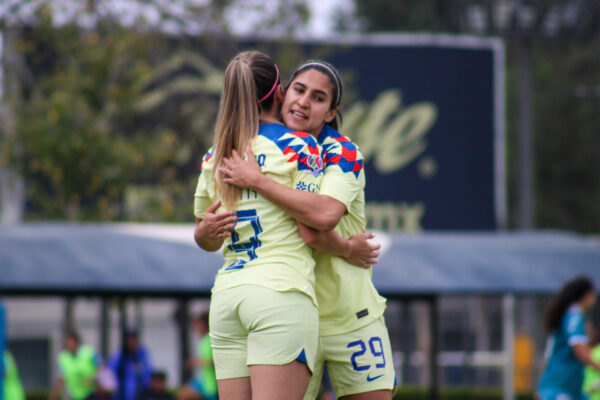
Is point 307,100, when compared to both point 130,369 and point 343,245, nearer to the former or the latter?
point 343,245

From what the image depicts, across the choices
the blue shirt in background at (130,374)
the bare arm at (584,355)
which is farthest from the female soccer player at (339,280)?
the blue shirt in background at (130,374)

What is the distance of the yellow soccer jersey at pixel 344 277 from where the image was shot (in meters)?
3.26

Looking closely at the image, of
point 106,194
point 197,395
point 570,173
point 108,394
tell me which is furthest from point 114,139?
point 570,173

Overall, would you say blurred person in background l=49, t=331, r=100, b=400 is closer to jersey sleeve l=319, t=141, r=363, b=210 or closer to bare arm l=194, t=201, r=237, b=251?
bare arm l=194, t=201, r=237, b=251

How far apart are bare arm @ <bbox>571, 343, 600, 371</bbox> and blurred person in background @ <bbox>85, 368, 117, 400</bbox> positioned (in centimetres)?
607

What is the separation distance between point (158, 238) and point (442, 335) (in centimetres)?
2949

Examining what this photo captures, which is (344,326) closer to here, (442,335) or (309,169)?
(309,169)

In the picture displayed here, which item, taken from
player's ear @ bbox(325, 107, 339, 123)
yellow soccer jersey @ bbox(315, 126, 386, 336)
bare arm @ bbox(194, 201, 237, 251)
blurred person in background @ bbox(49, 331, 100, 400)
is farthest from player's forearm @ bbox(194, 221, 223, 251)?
blurred person in background @ bbox(49, 331, 100, 400)

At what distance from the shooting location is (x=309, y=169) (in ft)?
10.4

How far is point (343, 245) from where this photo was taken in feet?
10.9

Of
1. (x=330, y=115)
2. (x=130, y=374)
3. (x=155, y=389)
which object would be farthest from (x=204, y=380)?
(x=330, y=115)

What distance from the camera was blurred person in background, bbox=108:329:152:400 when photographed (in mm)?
11016

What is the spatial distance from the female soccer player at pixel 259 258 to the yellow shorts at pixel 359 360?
269 mm

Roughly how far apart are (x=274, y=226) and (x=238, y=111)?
16.9 inches
